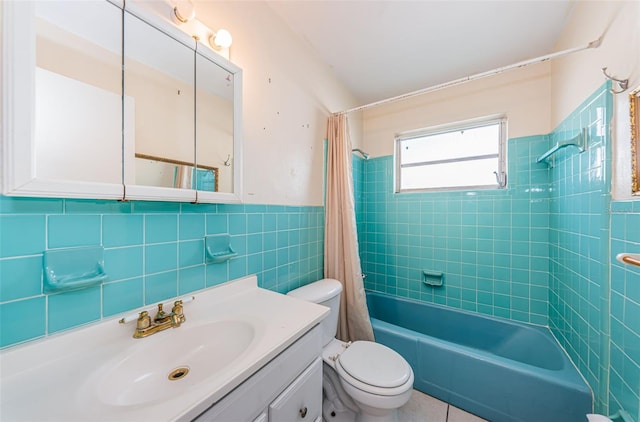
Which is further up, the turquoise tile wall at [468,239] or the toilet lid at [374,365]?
the turquoise tile wall at [468,239]

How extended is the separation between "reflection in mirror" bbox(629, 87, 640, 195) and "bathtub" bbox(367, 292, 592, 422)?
1.08 meters

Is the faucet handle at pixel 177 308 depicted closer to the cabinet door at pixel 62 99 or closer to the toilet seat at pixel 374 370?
the cabinet door at pixel 62 99

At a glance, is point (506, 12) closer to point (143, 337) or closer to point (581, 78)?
point (581, 78)

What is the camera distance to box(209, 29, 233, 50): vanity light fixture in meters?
1.02

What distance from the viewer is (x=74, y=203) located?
0.66 meters

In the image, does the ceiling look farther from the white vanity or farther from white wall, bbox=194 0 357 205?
the white vanity

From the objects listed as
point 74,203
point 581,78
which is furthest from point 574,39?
point 74,203

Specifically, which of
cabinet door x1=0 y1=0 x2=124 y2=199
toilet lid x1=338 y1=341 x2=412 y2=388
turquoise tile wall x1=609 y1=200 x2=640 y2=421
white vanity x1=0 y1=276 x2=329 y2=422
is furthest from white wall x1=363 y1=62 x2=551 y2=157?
cabinet door x1=0 y1=0 x2=124 y2=199

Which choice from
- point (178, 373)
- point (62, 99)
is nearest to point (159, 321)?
point (178, 373)

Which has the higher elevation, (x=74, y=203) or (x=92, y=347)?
(x=74, y=203)

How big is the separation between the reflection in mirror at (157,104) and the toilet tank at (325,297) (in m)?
0.86

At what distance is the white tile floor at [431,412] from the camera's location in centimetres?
136

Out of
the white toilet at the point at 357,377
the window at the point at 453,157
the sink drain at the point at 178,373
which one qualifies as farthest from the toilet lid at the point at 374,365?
the window at the point at 453,157

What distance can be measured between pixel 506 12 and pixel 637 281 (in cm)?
155
